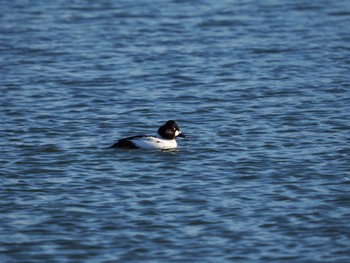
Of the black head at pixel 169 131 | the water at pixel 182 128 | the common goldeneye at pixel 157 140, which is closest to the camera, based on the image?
the water at pixel 182 128

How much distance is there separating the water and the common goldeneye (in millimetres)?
143

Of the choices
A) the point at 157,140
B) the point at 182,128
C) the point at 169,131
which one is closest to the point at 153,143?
the point at 157,140

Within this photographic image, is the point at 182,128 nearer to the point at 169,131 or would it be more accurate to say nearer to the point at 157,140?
the point at 169,131

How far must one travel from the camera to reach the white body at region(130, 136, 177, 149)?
17.8m

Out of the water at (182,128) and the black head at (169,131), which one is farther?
the black head at (169,131)

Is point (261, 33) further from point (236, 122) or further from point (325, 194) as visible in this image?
point (325, 194)

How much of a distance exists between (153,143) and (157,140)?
10 cm

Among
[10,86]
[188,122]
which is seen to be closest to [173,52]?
[10,86]

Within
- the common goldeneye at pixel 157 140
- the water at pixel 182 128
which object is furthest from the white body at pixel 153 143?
the water at pixel 182 128

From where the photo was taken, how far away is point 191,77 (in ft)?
81.5

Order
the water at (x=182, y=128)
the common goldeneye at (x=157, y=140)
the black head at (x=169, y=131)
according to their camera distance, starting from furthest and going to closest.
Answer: the black head at (x=169, y=131), the common goldeneye at (x=157, y=140), the water at (x=182, y=128)

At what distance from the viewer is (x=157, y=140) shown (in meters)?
18.1

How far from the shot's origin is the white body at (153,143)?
58.4 ft

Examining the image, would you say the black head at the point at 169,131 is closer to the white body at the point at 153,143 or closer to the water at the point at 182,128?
the white body at the point at 153,143
